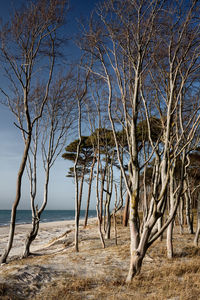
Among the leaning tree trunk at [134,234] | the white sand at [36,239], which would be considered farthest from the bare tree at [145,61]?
the white sand at [36,239]

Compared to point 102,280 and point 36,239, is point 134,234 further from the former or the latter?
point 36,239

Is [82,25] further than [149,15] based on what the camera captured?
Yes

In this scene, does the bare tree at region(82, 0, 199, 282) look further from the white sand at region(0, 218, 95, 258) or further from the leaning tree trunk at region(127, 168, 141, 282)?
the white sand at region(0, 218, 95, 258)

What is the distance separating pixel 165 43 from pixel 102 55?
5.57 feet

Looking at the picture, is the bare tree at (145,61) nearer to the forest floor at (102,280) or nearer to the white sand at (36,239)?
the forest floor at (102,280)

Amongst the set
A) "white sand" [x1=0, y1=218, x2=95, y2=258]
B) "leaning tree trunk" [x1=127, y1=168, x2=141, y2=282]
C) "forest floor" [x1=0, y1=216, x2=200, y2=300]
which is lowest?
"white sand" [x1=0, y1=218, x2=95, y2=258]

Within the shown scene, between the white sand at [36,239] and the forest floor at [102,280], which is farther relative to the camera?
the white sand at [36,239]

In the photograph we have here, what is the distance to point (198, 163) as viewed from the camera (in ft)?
50.1

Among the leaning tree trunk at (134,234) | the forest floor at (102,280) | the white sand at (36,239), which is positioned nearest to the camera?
the forest floor at (102,280)

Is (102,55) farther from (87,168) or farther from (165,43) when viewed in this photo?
(87,168)

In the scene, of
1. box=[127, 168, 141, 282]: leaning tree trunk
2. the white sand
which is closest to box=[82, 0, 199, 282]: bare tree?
box=[127, 168, 141, 282]: leaning tree trunk

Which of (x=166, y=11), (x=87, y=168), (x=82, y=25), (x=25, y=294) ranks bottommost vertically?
(x=25, y=294)

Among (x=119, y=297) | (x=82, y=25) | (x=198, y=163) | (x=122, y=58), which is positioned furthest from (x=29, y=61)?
(x=198, y=163)

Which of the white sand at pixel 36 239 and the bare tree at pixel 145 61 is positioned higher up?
the bare tree at pixel 145 61
